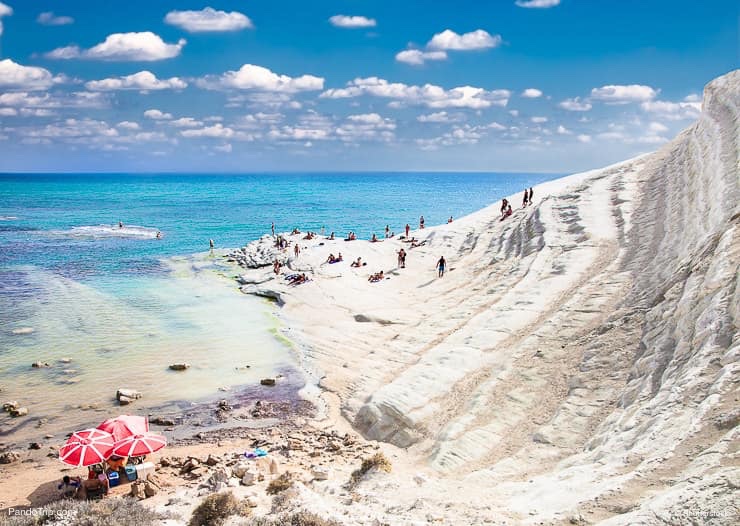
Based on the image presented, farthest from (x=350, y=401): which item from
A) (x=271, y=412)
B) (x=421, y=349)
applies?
(x=421, y=349)

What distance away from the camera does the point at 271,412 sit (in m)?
20.1

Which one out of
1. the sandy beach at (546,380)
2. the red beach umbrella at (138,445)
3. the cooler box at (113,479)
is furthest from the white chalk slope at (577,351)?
the cooler box at (113,479)

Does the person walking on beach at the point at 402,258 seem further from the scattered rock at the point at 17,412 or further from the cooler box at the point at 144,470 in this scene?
the cooler box at the point at 144,470

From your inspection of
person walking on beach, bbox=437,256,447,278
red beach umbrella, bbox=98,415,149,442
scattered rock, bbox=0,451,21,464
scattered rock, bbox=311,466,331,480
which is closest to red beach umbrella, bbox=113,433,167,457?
red beach umbrella, bbox=98,415,149,442

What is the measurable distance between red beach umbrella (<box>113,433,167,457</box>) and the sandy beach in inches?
35.9

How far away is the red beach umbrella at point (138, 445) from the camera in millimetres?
14875

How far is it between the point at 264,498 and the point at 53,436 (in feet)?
33.4

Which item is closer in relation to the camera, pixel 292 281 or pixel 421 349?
pixel 421 349

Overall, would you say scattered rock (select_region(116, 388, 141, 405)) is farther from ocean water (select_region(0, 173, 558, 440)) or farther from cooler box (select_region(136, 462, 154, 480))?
cooler box (select_region(136, 462, 154, 480))

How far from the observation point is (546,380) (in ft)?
54.4

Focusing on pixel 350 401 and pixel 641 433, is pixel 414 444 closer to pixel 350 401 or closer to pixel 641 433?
pixel 350 401

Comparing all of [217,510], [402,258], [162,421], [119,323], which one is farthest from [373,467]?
[402,258]

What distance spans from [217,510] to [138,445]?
5552 millimetres

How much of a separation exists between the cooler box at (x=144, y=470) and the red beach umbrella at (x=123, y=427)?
883 mm
